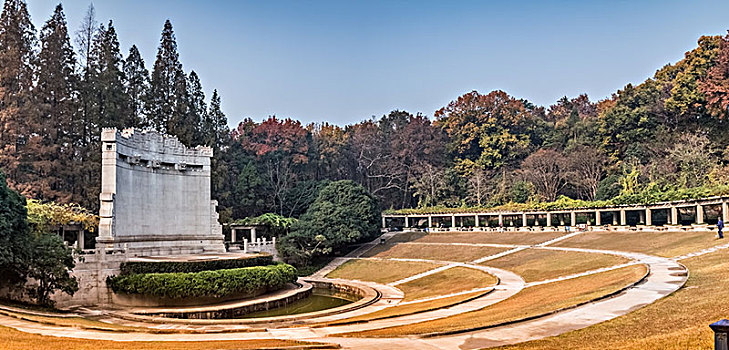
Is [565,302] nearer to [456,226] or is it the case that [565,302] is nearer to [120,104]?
[120,104]

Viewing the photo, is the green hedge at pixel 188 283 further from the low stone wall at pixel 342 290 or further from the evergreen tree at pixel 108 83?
the evergreen tree at pixel 108 83

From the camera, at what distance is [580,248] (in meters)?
36.9

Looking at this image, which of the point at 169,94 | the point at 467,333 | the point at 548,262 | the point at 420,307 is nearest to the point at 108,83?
the point at 169,94

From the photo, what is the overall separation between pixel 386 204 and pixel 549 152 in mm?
21112

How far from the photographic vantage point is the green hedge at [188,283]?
26234 millimetres

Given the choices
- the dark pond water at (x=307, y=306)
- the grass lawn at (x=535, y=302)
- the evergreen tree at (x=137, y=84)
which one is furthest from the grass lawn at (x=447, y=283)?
the evergreen tree at (x=137, y=84)

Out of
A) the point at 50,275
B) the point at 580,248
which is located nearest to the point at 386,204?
the point at 580,248

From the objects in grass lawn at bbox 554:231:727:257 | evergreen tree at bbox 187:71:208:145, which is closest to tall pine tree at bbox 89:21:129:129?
evergreen tree at bbox 187:71:208:145

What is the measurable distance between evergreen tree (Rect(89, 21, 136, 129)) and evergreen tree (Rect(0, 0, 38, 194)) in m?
4.21

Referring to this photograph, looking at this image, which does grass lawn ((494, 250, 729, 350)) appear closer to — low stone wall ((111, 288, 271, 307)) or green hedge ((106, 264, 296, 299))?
green hedge ((106, 264, 296, 299))

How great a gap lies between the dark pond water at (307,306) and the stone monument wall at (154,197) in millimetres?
8445

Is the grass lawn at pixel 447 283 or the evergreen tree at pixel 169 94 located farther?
the evergreen tree at pixel 169 94

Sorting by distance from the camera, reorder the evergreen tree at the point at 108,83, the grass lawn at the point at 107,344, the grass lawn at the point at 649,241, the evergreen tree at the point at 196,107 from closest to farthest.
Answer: the grass lawn at the point at 107,344 → the grass lawn at the point at 649,241 → the evergreen tree at the point at 108,83 → the evergreen tree at the point at 196,107

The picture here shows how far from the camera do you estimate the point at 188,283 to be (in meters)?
26.5
